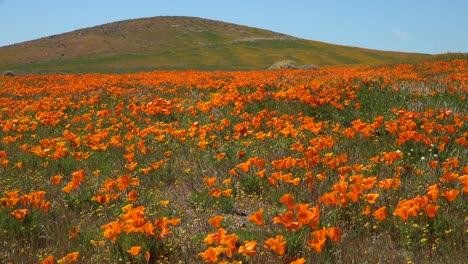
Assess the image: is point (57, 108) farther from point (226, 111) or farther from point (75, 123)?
point (226, 111)

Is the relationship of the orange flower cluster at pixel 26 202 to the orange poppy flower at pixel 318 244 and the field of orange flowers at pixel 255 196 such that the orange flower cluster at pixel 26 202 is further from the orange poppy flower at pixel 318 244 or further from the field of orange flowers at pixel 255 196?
the orange poppy flower at pixel 318 244

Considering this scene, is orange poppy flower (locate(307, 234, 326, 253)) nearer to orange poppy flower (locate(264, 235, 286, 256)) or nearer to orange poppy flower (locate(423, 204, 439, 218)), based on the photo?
orange poppy flower (locate(264, 235, 286, 256))

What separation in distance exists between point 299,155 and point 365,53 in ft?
235

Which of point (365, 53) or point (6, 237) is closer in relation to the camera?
point (6, 237)

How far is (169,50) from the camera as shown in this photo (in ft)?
236

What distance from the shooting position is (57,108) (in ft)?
37.6

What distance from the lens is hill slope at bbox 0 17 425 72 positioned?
192 feet

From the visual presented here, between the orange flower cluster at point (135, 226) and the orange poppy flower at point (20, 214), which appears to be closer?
the orange flower cluster at point (135, 226)

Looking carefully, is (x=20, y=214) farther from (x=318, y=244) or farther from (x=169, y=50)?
(x=169, y=50)

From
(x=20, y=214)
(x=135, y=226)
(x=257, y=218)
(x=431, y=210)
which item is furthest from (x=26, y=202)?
(x=431, y=210)

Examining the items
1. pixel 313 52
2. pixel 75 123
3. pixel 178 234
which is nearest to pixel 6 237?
pixel 178 234

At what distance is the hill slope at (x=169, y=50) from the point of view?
58.6 meters

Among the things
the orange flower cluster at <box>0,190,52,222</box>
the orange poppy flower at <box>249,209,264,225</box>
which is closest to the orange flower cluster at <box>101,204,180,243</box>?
the orange poppy flower at <box>249,209,264,225</box>

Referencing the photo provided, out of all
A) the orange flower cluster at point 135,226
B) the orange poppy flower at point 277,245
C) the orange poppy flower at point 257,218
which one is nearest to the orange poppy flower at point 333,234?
the orange poppy flower at point 277,245
